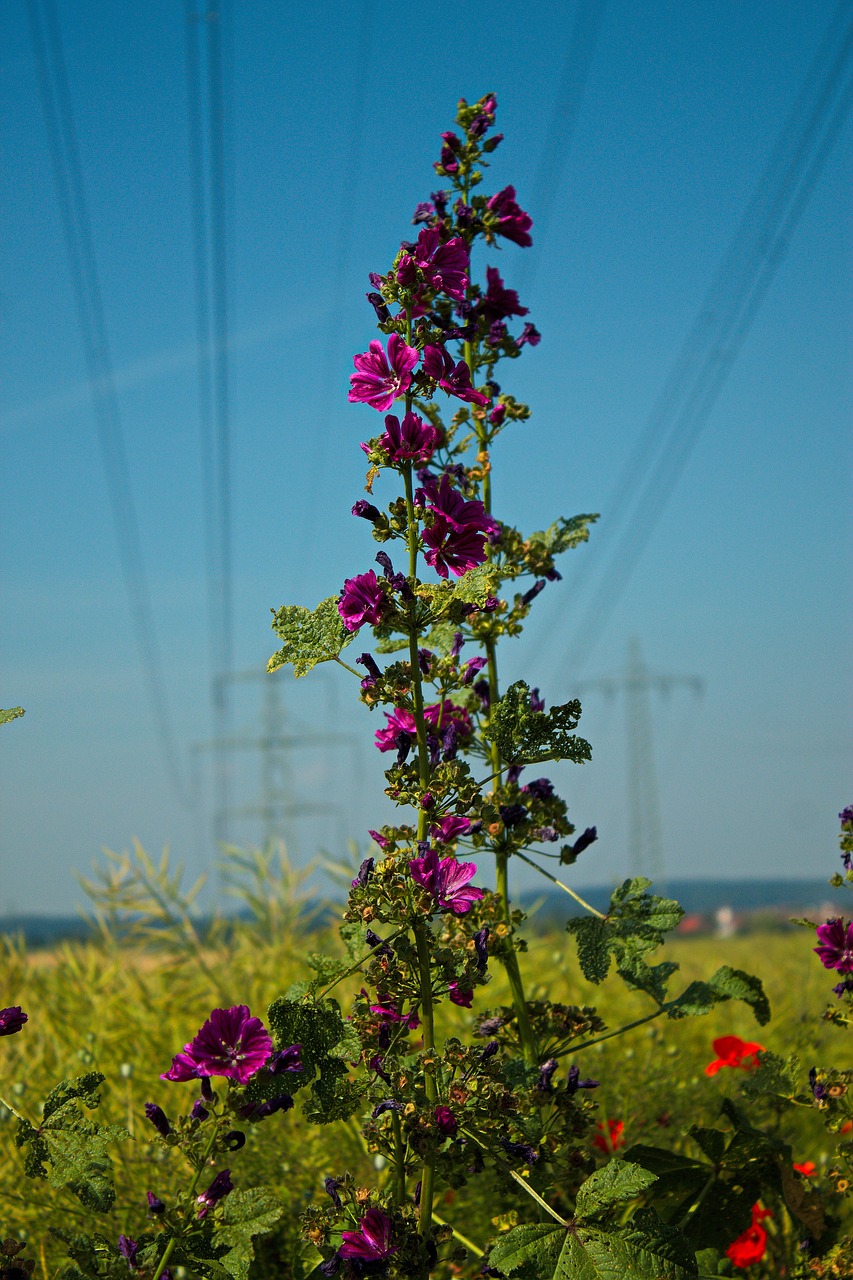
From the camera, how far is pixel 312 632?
82.0 inches

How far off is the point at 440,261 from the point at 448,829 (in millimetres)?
1100

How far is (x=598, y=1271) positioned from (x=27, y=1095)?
2102 millimetres

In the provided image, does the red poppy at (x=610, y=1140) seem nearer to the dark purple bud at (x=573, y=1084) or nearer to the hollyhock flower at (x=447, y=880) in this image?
the dark purple bud at (x=573, y=1084)

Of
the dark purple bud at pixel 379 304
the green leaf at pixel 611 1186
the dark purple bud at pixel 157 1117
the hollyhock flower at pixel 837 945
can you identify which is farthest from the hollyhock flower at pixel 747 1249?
the dark purple bud at pixel 379 304

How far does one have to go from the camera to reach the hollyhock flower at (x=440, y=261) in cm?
219

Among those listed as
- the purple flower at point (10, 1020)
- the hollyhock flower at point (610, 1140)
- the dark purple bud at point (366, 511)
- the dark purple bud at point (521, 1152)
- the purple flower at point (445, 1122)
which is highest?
the dark purple bud at point (366, 511)

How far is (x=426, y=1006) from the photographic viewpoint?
2.03m

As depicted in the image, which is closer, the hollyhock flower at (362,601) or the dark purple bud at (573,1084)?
the hollyhock flower at (362,601)

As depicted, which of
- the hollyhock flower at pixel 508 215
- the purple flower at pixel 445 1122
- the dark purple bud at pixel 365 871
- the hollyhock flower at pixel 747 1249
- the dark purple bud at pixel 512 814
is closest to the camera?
the purple flower at pixel 445 1122

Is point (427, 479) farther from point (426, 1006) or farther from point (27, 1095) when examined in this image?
point (27, 1095)

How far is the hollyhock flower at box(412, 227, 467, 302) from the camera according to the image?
219cm

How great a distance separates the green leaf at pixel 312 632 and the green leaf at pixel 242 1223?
3.21 ft

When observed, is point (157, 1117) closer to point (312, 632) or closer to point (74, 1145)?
point (74, 1145)

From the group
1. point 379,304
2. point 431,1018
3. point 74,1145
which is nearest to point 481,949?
point 431,1018
